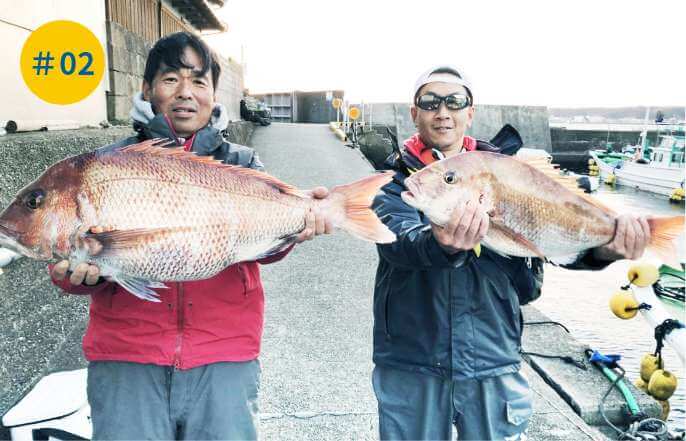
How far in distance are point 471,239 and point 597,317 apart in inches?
336

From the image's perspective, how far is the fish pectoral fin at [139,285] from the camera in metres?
1.79

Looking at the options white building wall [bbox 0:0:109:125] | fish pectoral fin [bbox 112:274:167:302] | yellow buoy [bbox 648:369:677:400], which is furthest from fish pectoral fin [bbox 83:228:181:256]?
yellow buoy [bbox 648:369:677:400]

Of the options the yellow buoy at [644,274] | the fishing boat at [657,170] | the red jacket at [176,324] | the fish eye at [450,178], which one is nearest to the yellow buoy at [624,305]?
the yellow buoy at [644,274]

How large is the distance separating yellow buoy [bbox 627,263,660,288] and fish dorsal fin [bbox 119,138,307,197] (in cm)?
435

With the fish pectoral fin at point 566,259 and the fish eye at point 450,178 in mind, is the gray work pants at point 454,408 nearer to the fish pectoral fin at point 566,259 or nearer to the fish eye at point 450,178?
the fish pectoral fin at point 566,259

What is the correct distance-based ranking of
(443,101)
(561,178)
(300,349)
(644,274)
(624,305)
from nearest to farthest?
(561,178), (443,101), (300,349), (644,274), (624,305)

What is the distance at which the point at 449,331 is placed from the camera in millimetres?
2240

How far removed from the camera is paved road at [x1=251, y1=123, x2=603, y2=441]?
3.33 meters

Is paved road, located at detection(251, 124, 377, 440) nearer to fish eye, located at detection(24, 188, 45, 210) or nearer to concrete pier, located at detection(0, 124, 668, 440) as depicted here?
concrete pier, located at detection(0, 124, 668, 440)

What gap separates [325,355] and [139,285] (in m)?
2.68

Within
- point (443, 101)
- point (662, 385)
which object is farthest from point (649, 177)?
point (443, 101)

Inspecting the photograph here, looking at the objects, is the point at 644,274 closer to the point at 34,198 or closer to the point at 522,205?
the point at 522,205

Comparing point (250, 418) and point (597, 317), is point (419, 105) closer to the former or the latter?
point (250, 418)

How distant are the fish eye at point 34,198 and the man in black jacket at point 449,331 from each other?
139 cm
